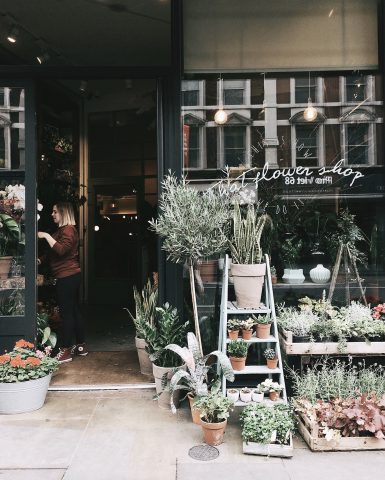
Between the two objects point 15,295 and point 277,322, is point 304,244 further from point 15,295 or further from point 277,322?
point 15,295

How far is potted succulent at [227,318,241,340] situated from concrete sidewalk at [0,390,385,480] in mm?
690

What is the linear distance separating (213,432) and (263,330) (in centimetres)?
100

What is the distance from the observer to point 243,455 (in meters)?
3.33

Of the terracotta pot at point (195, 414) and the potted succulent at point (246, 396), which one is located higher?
the potted succulent at point (246, 396)

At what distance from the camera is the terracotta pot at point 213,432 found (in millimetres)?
3410

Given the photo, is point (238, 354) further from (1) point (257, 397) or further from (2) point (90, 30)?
(2) point (90, 30)

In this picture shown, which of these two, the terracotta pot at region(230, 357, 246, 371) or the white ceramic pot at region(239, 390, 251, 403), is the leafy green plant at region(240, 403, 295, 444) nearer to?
the white ceramic pot at region(239, 390, 251, 403)

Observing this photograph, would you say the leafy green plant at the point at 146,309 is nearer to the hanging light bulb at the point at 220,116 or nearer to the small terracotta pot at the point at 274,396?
the small terracotta pot at the point at 274,396

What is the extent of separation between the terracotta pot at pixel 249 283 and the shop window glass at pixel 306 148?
4.32 ft

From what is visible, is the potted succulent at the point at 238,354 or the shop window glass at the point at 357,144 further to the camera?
the shop window glass at the point at 357,144

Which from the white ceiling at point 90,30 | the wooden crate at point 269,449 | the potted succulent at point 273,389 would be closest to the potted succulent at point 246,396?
the potted succulent at point 273,389

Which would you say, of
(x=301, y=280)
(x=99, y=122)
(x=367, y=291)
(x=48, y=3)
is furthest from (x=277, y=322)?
(x=99, y=122)

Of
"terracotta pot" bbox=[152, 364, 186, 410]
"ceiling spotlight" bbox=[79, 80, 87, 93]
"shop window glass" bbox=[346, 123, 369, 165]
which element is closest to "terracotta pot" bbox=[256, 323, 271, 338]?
"terracotta pot" bbox=[152, 364, 186, 410]

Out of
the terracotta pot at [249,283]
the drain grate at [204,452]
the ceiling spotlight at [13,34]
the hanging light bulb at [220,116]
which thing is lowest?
the drain grate at [204,452]
